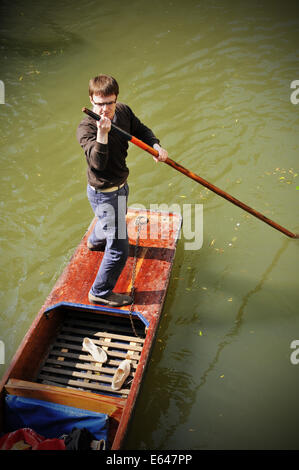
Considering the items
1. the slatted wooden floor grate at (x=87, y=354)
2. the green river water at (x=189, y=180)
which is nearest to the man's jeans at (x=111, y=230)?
the slatted wooden floor grate at (x=87, y=354)

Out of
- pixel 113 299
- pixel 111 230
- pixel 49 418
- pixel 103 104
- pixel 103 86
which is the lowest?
pixel 49 418

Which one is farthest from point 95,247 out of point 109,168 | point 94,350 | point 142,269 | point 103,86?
point 103,86

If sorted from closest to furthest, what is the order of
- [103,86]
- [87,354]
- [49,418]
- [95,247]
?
1. [103,86]
2. [49,418]
3. [87,354]
4. [95,247]

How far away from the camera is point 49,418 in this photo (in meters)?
3.08

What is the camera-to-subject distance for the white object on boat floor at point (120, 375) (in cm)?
343

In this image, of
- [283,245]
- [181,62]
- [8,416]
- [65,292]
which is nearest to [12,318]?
[65,292]

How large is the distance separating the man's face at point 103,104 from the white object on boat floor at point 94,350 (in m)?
2.19

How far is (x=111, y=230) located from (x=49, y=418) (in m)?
1.66

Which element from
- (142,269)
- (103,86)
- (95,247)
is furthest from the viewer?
(95,247)

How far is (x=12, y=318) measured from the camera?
14.7 feet

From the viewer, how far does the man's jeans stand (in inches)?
131

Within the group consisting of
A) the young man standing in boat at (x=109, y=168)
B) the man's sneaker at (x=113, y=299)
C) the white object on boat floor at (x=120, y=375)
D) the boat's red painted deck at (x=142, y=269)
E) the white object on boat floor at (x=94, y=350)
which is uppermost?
the young man standing in boat at (x=109, y=168)

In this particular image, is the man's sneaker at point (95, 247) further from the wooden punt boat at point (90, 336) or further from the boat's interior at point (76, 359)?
the boat's interior at point (76, 359)

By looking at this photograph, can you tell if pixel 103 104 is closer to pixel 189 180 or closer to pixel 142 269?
pixel 142 269
